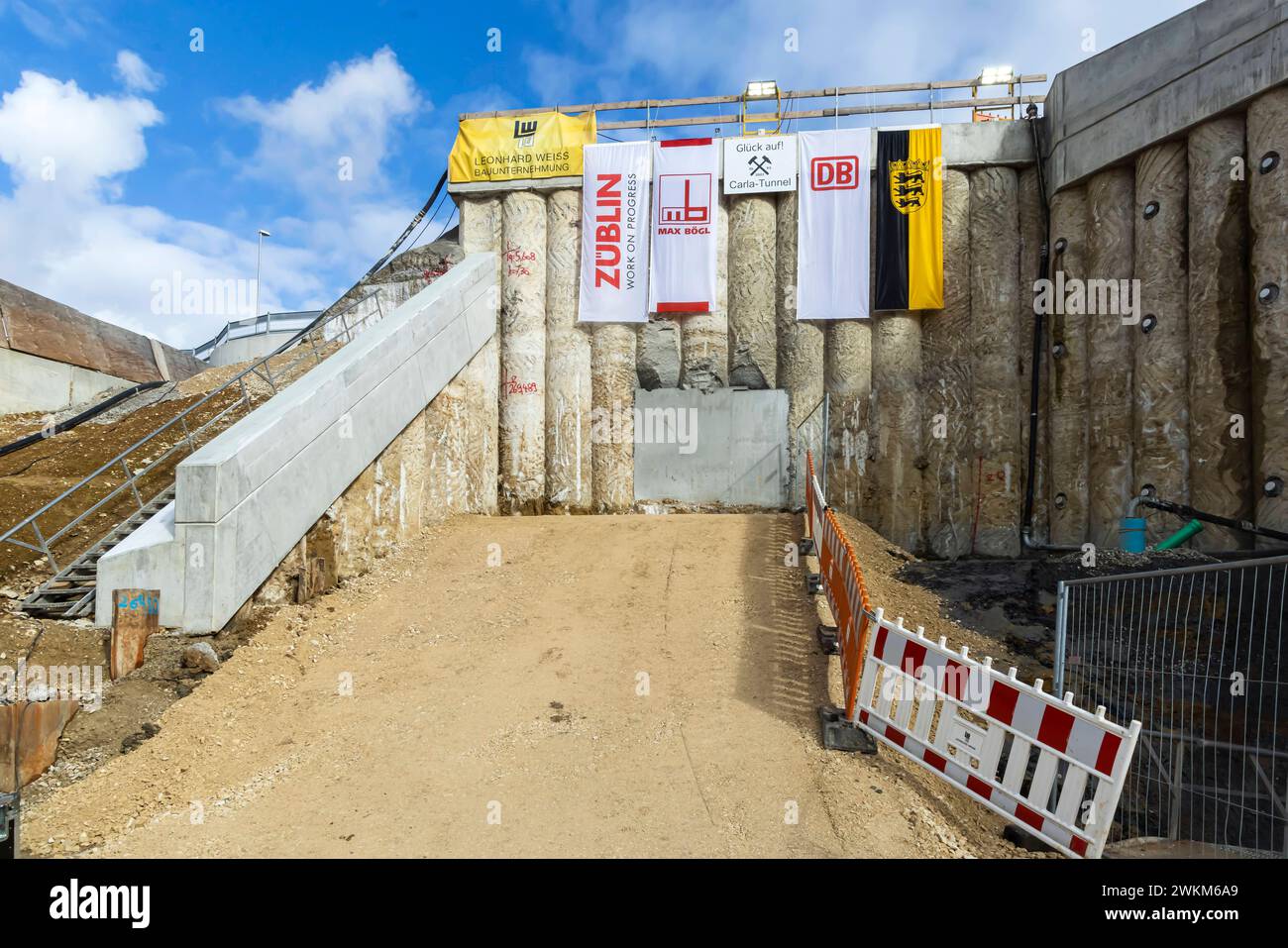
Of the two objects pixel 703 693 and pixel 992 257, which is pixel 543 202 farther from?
pixel 703 693

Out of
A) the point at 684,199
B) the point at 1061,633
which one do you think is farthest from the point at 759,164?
the point at 1061,633

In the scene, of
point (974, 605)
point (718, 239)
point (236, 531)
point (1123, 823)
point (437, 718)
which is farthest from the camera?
point (718, 239)

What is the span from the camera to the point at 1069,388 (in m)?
12.1

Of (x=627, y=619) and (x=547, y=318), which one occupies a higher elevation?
(x=547, y=318)

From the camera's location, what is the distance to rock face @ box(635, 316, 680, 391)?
14531 millimetres

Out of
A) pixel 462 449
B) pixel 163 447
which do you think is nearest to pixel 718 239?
pixel 462 449

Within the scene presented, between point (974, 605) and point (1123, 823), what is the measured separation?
3741 mm

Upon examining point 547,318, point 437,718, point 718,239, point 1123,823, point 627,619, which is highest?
point 718,239

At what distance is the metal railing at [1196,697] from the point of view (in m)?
4.70

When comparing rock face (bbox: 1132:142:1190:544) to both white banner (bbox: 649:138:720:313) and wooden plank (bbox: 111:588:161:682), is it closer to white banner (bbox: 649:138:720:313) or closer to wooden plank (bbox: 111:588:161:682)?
white banner (bbox: 649:138:720:313)

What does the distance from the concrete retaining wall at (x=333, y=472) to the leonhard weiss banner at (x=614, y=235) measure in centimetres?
222

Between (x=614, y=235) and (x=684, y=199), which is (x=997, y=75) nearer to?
(x=684, y=199)

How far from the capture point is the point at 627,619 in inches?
323

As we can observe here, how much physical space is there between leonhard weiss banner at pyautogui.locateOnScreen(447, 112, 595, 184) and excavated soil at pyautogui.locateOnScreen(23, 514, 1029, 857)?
9.69 meters
